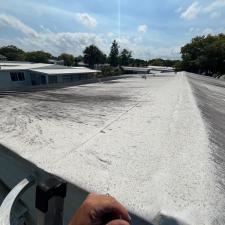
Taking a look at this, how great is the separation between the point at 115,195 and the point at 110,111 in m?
2.16

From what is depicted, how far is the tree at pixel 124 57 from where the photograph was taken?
93.4 m

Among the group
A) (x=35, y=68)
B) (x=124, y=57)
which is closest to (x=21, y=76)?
(x=35, y=68)

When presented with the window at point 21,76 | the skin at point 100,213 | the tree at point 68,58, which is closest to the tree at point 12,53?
the tree at point 68,58

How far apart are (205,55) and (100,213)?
144 feet

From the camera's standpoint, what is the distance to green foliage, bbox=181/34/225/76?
125ft

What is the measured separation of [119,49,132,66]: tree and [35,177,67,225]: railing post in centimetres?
9328

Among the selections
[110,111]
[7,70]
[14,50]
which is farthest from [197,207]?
[14,50]

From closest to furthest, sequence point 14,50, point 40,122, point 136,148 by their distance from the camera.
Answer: point 136,148, point 40,122, point 14,50

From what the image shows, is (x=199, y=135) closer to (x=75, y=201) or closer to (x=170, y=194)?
(x=170, y=194)

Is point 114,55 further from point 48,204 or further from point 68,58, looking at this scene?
point 48,204

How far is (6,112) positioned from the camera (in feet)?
10.5

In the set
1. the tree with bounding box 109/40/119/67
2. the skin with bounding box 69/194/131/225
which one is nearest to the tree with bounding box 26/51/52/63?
the tree with bounding box 109/40/119/67

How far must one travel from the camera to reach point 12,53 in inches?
2778

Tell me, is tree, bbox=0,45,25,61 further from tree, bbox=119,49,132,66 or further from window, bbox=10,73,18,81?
window, bbox=10,73,18,81
